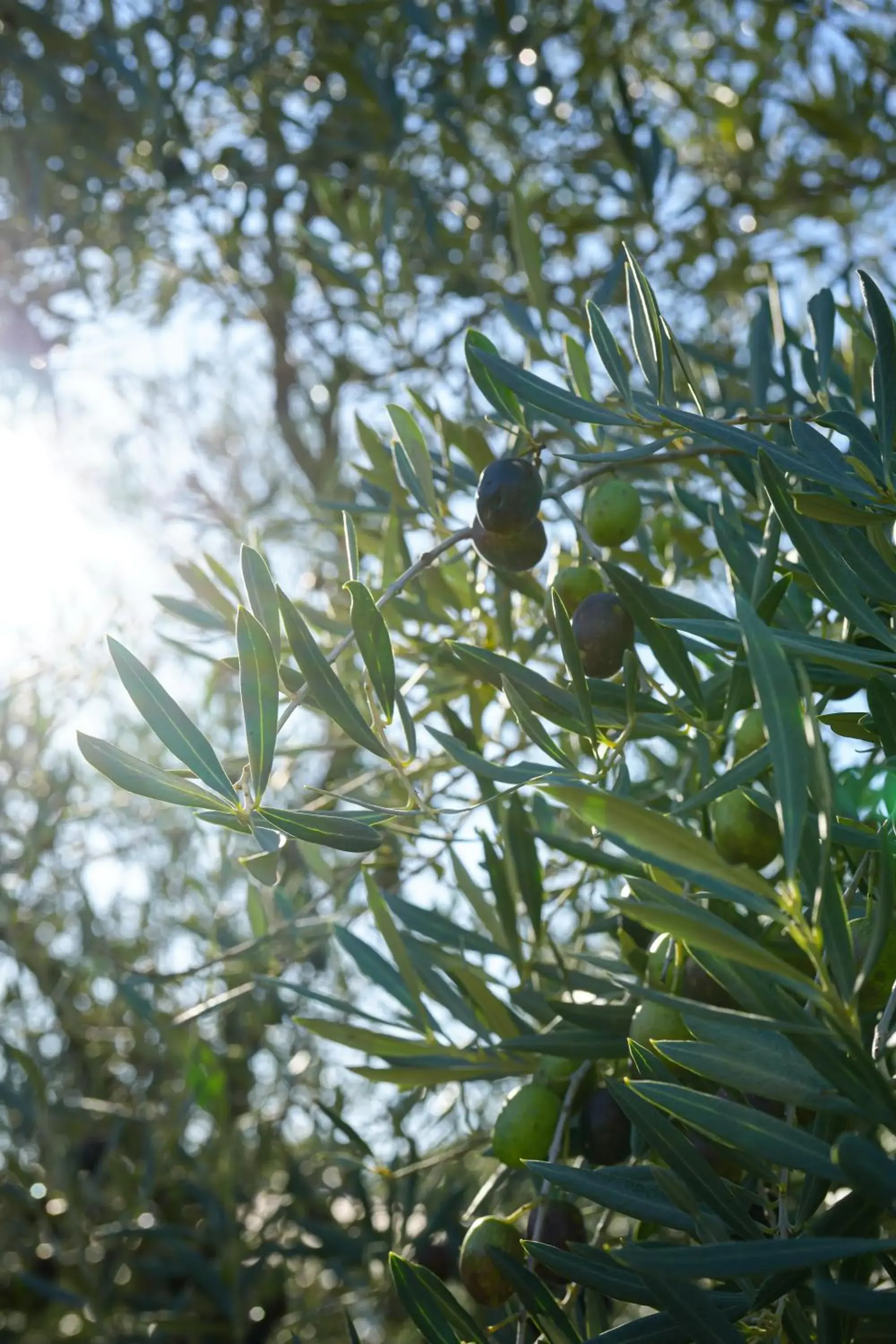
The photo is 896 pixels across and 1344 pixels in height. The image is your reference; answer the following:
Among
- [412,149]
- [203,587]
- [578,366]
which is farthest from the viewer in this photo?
[412,149]

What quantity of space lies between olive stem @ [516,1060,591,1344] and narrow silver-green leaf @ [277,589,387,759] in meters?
0.40

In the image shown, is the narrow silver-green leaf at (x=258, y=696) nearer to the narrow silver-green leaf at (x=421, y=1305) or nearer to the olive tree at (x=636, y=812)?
the olive tree at (x=636, y=812)

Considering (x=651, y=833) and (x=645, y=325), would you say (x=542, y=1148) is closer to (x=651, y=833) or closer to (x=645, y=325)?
(x=651, y=833)

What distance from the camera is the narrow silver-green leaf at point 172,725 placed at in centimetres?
73

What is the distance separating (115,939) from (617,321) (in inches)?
84.7

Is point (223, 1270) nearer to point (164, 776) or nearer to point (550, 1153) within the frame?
point (550, 1153)

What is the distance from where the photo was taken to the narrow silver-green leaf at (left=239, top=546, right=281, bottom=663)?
0.78 metres

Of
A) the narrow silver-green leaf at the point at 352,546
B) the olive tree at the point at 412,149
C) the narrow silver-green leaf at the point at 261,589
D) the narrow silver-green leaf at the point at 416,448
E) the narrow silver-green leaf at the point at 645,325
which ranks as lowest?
the narrow silver-green leaf at the point at 261,589

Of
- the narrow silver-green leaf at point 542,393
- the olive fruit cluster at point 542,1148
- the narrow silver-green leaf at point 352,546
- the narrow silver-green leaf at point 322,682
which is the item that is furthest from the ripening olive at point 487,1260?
the narrow silver-green leaf at point 542,393

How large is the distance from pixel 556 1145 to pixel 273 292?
2633mm

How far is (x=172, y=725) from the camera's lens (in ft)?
2.42

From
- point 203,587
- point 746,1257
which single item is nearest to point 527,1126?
point 746,1257

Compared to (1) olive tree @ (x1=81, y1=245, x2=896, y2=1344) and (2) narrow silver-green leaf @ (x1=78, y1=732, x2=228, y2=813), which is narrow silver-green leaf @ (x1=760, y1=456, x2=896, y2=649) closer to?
(1) olive tree @ (x1=81, y1=245, x2=896, y2=1344)

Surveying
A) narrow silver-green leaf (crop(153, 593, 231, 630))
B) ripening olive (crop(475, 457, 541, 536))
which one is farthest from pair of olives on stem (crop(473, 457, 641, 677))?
narrow silver-green leaf (crop(153, 593, 231, 630))
